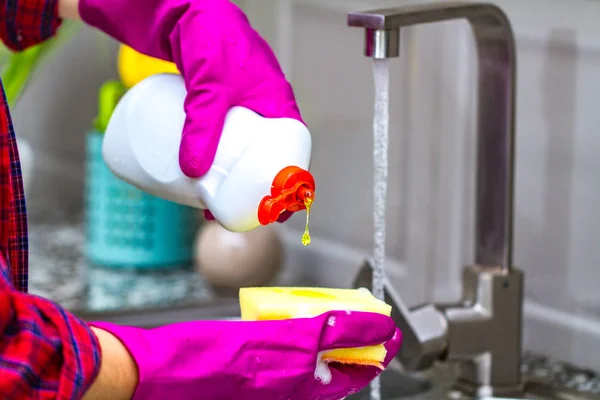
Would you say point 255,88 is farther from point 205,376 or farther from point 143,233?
point 143,233

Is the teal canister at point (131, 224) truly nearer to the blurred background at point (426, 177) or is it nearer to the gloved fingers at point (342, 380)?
the blurred background at point (426, 177)

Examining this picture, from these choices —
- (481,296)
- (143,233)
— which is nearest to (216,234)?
(143,233)

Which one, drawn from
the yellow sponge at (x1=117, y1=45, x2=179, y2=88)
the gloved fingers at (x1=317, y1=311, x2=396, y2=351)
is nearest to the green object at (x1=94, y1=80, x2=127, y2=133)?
the yellow sponge at (x1=117, y1=45, x2=179, y2=88)

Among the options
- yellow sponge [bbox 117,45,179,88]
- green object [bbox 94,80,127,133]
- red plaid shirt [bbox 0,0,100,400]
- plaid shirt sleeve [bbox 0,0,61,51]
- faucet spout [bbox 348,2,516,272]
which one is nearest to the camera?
red plaid shirt [bbox 0,0,100,400]

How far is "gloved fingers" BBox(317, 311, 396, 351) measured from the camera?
2.40 ft

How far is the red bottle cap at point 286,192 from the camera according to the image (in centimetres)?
75

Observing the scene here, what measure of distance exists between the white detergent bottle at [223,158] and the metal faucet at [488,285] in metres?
0.35

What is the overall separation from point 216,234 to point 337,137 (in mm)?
235

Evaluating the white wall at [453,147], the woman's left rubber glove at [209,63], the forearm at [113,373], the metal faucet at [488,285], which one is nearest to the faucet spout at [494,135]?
the metal faucet at [488,285]

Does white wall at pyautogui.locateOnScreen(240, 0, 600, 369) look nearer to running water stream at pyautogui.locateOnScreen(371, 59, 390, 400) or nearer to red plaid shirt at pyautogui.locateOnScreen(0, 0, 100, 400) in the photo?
running water stream at pyautogui.locateOnScreen(371, 59, 390, 400)

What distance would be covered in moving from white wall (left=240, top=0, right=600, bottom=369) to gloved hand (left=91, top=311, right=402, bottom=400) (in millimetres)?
546

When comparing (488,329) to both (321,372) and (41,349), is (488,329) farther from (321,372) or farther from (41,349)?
(41,349)

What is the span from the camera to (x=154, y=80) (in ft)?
2.85

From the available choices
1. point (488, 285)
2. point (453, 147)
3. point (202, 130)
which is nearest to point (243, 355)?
point (202, 130)
